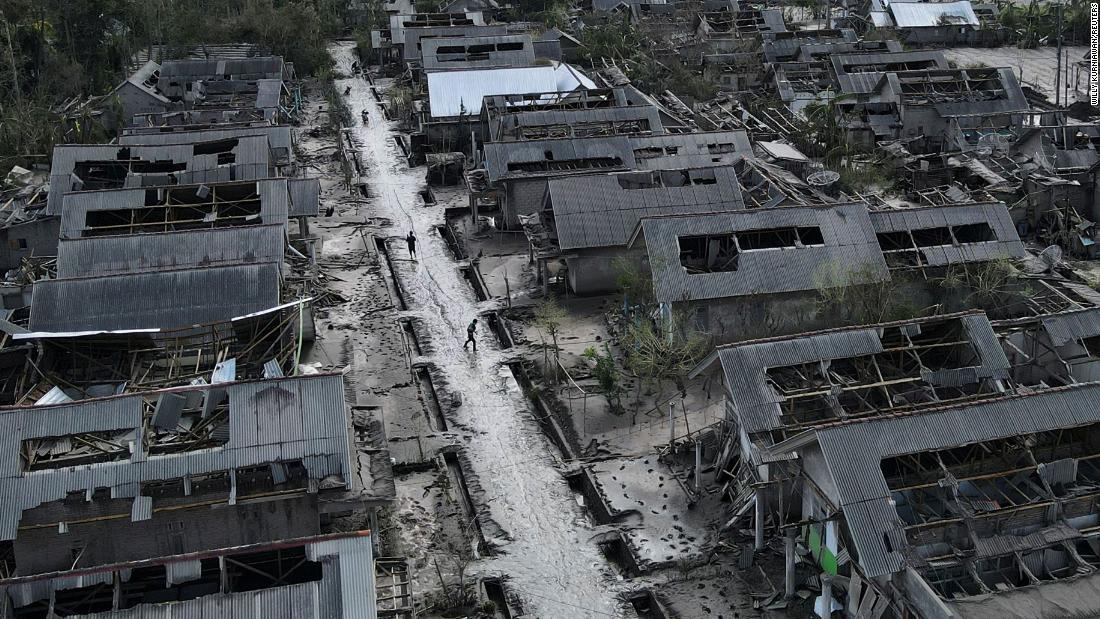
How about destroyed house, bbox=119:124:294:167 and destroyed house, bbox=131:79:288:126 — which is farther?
destroyed house, bbox=131:79:288:126

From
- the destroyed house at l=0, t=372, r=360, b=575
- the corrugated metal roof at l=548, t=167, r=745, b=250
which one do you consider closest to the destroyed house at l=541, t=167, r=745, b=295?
the corrugated metal roof at l=548, t=167, r=745, b=250

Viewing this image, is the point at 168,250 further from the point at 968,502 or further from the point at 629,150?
the point at 968,502

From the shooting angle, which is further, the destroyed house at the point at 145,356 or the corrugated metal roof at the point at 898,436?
the destroyed house at the point at 145,356

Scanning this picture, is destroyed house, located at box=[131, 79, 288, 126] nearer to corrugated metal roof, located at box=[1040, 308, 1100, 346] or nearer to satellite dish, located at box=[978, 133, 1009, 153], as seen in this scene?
satellite dish, located at box=[978, 133, 1009, 153]

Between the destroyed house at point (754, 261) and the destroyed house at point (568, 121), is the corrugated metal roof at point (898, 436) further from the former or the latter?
the destroyed house at point (568, 121)

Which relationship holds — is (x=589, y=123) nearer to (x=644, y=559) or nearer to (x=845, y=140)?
(x=845, y=140)

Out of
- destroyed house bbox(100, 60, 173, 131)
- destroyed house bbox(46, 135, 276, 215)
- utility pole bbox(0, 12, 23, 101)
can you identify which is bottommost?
destroyed house bbox(46, 135, 276, 215)

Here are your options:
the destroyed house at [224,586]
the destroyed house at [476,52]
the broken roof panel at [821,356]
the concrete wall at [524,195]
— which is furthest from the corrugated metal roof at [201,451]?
the destroyed house at [476,52]
